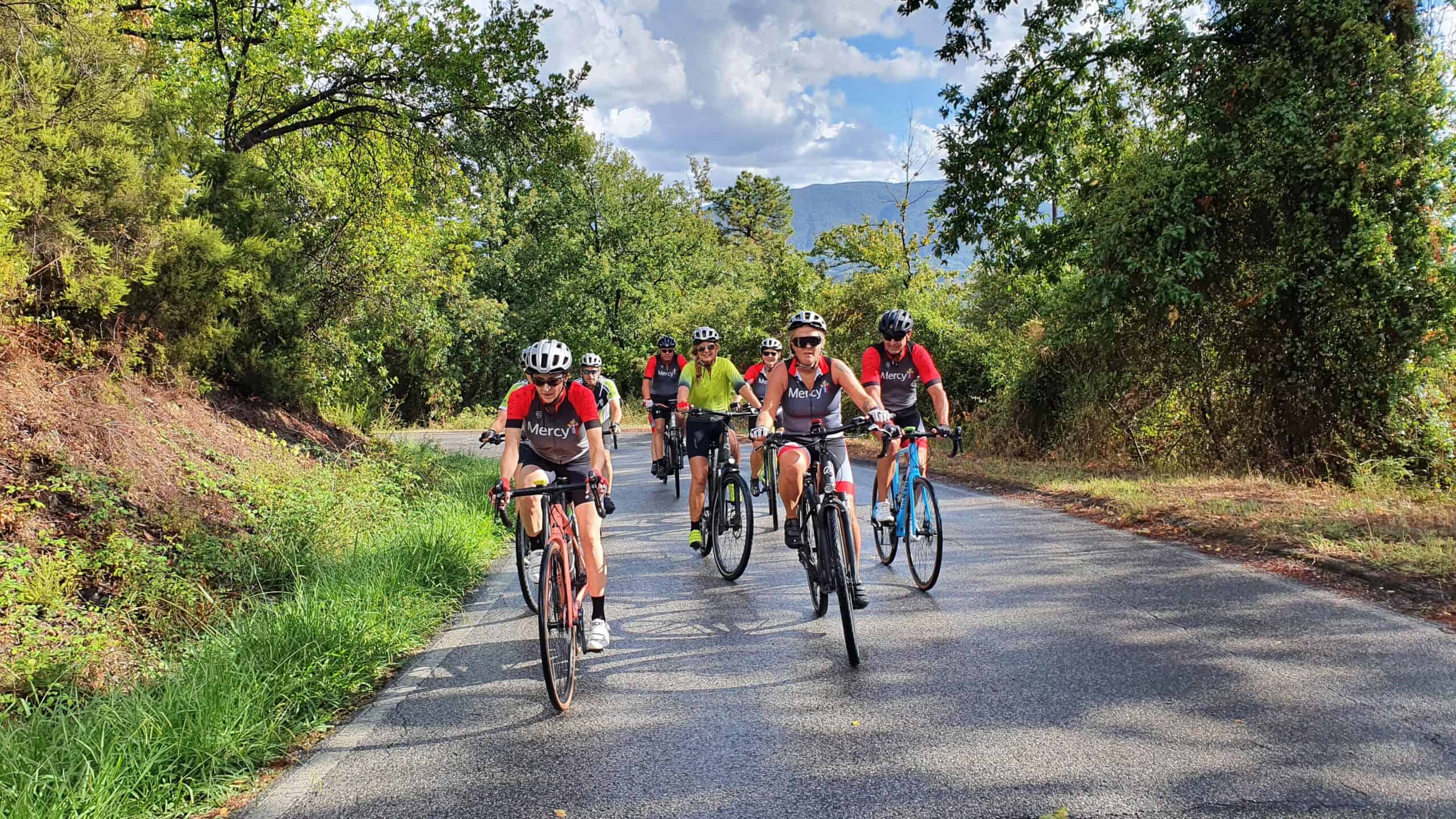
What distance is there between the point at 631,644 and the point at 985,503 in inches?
274

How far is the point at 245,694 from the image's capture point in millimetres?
4258

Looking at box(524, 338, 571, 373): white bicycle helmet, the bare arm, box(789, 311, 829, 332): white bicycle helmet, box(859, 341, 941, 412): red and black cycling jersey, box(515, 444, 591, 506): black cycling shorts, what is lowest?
box(515, 444, 591, 506): black cycling shorts

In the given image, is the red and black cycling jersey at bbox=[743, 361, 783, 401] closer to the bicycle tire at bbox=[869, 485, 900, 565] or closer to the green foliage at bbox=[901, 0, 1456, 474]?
the bicycle tire at bbox=[869, 485, 900, 565]

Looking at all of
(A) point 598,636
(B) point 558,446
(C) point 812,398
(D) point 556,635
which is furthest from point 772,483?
(D) point 556,635

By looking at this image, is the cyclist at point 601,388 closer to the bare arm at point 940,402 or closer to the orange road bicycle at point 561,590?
the bare arm at point 940,402

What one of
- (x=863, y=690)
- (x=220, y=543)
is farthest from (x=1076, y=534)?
(x=220, y=543)

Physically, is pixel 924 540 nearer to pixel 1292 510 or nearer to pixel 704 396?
pixel 704 396

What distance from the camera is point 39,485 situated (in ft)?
21.5

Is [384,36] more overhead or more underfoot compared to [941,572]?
more overhead

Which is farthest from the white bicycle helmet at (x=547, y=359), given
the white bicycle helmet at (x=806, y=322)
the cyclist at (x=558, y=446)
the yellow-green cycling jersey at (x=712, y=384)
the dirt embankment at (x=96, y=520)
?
the yellow-green cycling jersey at (x=712, y=384)

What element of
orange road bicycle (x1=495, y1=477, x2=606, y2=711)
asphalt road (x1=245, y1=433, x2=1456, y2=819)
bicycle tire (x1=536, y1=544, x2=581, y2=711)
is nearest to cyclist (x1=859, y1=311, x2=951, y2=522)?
asphalt road (x1=245, y1=433, x2=1456, y2=819)

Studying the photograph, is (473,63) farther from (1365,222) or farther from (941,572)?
(1365,222)

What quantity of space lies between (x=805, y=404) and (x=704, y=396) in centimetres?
367

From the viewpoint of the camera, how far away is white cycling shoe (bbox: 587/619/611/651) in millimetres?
5301
